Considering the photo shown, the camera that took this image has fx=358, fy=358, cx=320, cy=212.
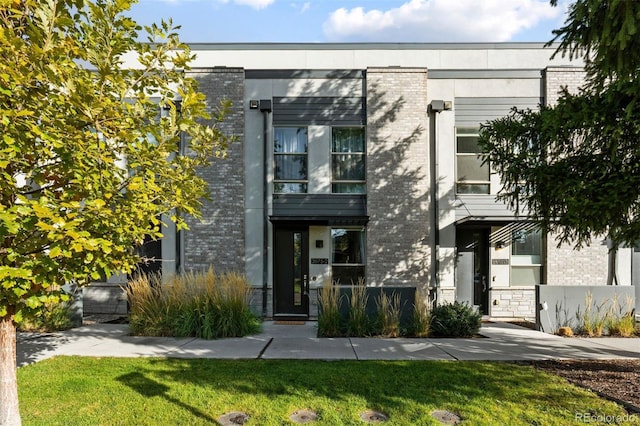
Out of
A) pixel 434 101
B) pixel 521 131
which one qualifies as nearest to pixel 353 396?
pixel 521 131

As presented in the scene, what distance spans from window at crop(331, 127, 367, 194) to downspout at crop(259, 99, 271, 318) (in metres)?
2.03

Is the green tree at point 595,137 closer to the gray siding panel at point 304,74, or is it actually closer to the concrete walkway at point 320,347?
the concrete walkway at point 320,347

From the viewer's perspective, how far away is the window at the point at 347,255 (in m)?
11.0

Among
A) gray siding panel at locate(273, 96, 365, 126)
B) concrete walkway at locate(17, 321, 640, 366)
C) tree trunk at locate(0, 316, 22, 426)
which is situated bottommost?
concrete walkway at locate(17, 321, 640, 366)

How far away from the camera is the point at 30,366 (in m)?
5.91

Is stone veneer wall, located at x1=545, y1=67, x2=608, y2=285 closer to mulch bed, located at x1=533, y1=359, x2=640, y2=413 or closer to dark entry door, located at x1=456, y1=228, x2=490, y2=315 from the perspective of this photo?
dark entry door, located at x1=456, y1=228, x2=490, y2=315

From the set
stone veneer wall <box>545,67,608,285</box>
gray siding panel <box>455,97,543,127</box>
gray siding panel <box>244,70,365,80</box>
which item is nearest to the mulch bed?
stone veneer wall <box>545,67,608,285</box>

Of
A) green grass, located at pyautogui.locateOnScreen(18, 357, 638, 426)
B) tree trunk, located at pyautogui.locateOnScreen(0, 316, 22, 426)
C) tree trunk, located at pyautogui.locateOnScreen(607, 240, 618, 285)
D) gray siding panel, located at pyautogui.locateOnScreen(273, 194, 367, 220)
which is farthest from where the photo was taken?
gray siding panel, located at pyautogui.locateOnScreen(273, 194, 367, 220)

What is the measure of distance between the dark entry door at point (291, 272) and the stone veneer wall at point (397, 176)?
1967 mm

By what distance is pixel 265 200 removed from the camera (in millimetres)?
10875

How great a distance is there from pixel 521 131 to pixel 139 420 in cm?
721

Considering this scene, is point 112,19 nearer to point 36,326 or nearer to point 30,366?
point 30,366

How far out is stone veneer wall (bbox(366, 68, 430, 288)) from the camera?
1078cm

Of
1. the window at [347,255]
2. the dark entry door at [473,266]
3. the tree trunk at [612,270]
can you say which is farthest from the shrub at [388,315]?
the tree trunk at [612,270]
